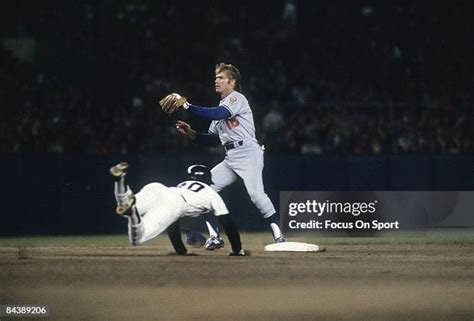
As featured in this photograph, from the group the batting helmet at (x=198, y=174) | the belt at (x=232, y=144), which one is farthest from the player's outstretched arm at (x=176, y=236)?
the belt at (x=232, y=144)

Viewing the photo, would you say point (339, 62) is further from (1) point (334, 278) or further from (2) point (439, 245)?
(1) point (334, 278)

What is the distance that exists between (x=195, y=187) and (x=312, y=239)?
4016mm

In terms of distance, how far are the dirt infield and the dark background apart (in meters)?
4.22

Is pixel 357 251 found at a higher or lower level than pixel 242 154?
lower

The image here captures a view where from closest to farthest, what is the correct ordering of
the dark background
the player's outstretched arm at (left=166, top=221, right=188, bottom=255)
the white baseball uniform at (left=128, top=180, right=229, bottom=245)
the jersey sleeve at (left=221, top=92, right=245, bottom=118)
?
the white baseball uniform at (left=128, top=180, right=229, bottom=245)
the player's outstretched arm at (left=166, top=221, right=188, bottom=255)
the jersey sleeve at (left=221, top=92, right=245, bottom=118)
the dark background

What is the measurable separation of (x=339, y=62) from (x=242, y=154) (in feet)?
29.4

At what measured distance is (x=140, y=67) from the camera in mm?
19141

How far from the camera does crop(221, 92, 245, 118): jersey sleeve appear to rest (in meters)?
10.7

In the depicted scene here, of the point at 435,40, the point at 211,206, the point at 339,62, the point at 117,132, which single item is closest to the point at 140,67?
the point at 117,132
